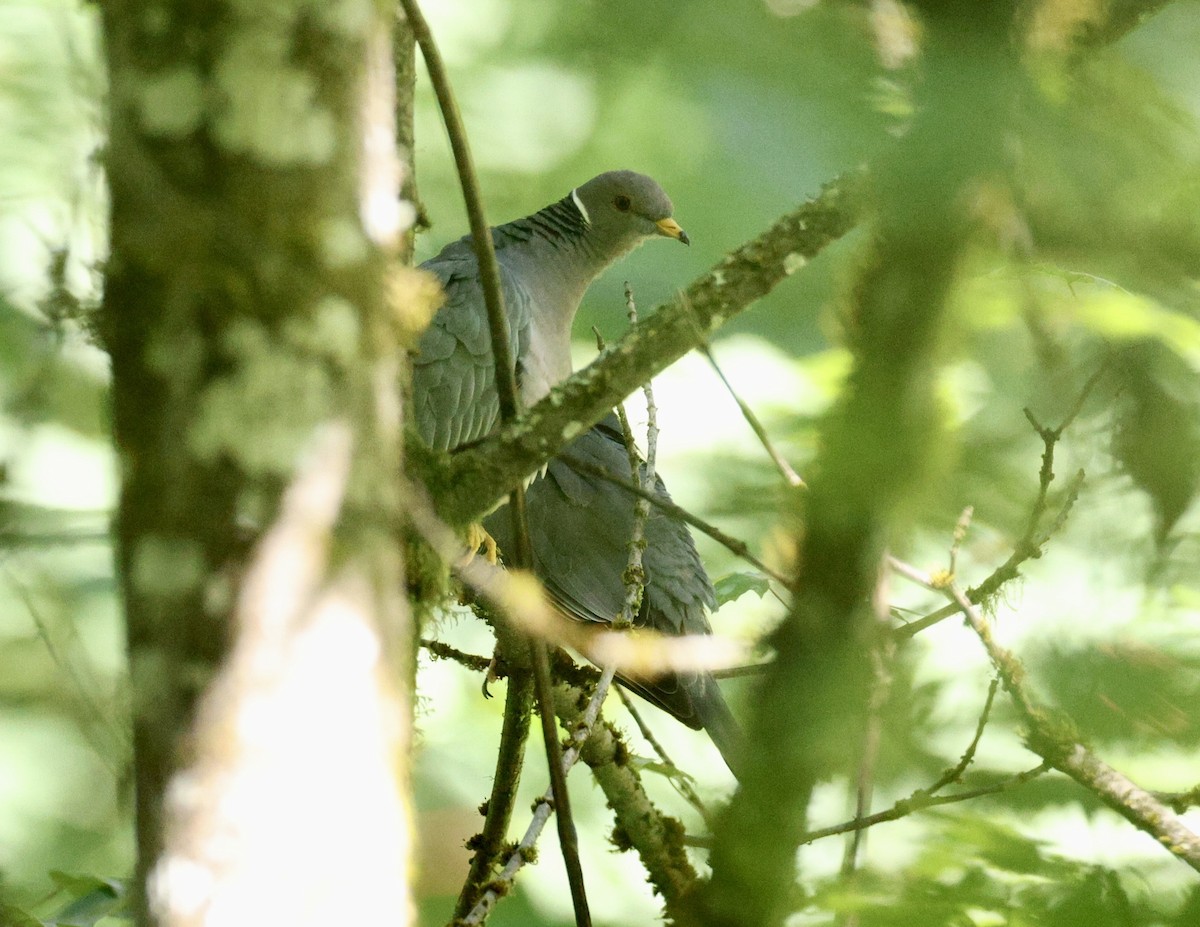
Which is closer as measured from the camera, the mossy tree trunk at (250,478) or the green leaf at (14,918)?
the mossy tree trunk at (250,478)

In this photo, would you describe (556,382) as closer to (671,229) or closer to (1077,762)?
(671,229)

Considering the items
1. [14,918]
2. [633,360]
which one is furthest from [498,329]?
[14,918]

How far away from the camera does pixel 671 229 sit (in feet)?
11.1

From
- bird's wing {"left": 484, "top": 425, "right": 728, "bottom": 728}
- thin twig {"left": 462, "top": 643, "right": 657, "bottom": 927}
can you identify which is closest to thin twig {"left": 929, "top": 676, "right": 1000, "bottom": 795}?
thin twig {"left": 462, "top": 643, "right": 657, "bottom": 927}

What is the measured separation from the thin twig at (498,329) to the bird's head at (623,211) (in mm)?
1783

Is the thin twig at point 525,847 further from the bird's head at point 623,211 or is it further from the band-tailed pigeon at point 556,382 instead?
the bird's head at point 623,211

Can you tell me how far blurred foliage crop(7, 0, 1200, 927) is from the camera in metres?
0.84

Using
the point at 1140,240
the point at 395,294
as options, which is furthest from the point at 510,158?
the point at 1140,240

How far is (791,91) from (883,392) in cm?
24

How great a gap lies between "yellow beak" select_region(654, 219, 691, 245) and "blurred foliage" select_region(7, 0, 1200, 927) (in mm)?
938

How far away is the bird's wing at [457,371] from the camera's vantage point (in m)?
2.85

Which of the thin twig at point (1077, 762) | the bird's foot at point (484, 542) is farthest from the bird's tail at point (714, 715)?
the thin twig at point (1077, 762)

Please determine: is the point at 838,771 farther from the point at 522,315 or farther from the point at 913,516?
the point at 522,315

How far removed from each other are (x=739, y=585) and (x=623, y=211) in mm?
1587
